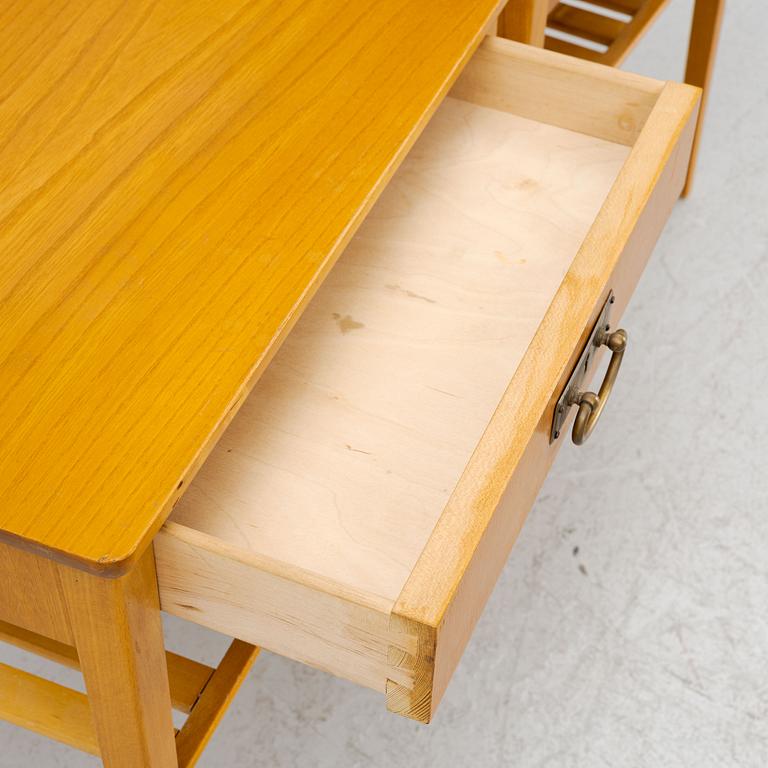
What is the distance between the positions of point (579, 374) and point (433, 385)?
0.11 meters

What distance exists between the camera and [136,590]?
0.75 meters

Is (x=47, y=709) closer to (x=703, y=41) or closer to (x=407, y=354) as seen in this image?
(x=407, y=354)

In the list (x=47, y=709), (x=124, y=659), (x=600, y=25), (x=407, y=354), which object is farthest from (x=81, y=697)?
(x=600, y=25)

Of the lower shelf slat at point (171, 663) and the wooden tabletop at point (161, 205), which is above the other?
the wooden tabletop at point (161, 205)

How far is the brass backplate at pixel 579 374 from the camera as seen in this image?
86 cm

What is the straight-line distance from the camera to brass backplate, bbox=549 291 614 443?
0.86 meters

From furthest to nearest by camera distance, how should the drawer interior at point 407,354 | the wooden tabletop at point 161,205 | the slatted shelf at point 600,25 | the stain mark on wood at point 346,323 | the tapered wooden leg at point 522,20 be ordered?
the slatted shelf at point 600,25 < the tapered wooden leg at point 522,20 < the stain mark on wood at point 346,323 < the drawer interior at point 407,354 < the wooden tabletop at point 161,205

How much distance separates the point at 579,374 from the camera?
0.90 m

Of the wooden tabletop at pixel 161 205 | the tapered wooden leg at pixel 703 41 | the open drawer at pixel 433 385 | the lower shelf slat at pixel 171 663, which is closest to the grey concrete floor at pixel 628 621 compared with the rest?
the lower shelf slat at pixel 171 663

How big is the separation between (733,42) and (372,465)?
1353mm

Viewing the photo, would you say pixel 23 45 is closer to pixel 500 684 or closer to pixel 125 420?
pixel 125 420

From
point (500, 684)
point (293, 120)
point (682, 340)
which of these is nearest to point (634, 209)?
point (293, 120)

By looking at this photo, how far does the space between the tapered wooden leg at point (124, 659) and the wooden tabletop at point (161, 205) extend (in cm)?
6

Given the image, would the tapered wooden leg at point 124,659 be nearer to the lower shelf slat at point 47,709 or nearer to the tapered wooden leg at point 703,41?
the lower shelf slat at point 47,709
